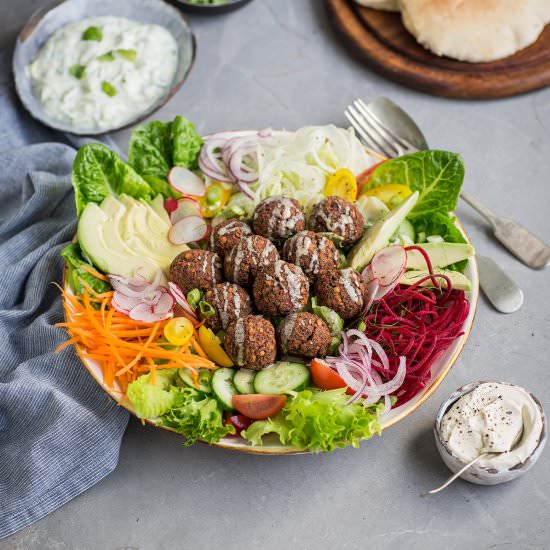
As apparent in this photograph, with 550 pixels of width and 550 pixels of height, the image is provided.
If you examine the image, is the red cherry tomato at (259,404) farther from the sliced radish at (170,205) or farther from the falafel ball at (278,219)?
the sliced radish at (170,205)

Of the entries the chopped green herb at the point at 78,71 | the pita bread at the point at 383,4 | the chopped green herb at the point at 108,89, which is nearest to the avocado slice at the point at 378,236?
the pita bread at the point at 383,4

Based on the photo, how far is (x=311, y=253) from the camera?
3.35 metres

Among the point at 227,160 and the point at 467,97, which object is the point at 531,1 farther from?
the point at 227,160

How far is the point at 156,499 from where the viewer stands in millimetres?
3281

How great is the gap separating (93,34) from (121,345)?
102 inches

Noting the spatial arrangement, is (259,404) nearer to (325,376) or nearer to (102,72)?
(325,376)

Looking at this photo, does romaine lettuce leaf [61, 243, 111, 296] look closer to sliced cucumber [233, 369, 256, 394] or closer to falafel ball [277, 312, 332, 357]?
sliced cucumber [233, 369, 256, 394]

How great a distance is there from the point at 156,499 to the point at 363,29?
11.5 feet

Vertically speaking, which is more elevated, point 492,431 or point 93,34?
point 492,431

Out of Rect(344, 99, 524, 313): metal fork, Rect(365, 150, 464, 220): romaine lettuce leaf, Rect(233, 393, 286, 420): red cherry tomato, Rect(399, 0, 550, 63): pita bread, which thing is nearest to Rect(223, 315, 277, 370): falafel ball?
Rect(233, 393, 286, 420): red cherry tomato

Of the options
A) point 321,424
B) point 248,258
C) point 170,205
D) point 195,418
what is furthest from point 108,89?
point 321,424

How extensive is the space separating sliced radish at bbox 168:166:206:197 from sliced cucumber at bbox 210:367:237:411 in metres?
1.14

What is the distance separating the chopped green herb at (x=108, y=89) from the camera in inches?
180

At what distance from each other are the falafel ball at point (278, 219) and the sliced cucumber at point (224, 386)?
0.76 meters
